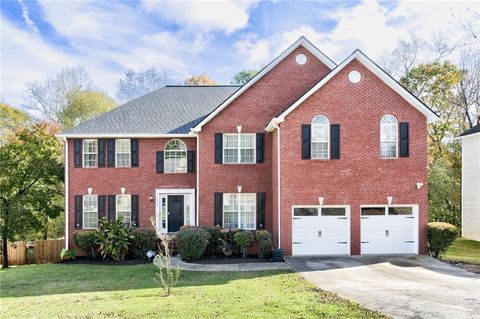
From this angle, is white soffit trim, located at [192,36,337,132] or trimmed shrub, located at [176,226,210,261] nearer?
trimmed shrub, located at [176,226,210,261]

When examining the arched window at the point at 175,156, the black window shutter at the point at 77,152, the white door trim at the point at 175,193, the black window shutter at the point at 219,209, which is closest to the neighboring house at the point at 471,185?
the black window shutter at the point at 219,209

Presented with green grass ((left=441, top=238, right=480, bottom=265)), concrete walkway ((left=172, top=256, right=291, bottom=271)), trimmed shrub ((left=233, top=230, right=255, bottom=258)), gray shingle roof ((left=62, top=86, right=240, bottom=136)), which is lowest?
green grass ((left=441, top=238, right=480, bottom=265))

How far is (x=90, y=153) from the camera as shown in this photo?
1828cm

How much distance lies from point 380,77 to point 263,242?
8355mm

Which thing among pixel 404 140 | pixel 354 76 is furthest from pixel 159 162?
pixel 404 140

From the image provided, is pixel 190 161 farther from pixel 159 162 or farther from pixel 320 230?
pixel 320 230

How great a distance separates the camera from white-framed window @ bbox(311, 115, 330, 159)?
51.5 feet

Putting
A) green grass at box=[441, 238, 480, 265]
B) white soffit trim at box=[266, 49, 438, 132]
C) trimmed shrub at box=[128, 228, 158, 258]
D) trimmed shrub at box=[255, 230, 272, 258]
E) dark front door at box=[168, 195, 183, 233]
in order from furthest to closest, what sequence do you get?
dark front door at box=[168, 195, 183, 233] → green grass at box=[441, 238, 480, 265] → trimmed shrub at box=[128, 228, 158, 258] → trimmed shrub at box=[255, 230, 272, 258] → white soffit trim at box=[266, 49, 438, 132]

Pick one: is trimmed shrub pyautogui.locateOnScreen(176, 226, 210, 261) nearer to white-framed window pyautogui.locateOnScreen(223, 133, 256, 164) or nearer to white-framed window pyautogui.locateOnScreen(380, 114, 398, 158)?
white-framed window pyautogui.locateOnScreen(223, 133, 256, 164)

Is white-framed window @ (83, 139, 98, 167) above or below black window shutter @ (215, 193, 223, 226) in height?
above

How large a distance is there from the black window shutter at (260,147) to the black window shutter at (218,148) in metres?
1.71

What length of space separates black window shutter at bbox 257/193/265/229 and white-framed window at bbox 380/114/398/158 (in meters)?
5.52

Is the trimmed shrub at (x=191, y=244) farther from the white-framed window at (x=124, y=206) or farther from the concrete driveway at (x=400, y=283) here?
the white-framed window at (x=124, y=206)

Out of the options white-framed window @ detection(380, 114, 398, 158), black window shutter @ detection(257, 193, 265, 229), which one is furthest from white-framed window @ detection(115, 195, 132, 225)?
white-framed window @ detection(380, 114, 398, 158)
